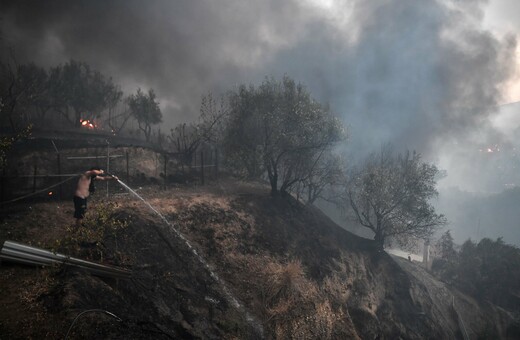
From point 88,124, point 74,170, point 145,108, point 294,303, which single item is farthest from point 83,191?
point 88,124

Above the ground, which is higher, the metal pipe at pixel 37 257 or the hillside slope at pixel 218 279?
the metal pipe at pixel 37 257

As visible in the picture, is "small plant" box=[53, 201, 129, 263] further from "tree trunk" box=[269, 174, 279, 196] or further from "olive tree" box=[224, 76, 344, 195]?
"tree trunk" box=[269, 174, 279, 196]

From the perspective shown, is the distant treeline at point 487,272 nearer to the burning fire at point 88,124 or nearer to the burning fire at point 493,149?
the burning fire at point 88,124

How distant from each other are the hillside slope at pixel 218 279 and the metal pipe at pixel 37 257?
10.9 inches

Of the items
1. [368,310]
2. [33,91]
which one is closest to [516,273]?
[368,310]

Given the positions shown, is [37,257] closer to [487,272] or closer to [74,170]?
[74,170]

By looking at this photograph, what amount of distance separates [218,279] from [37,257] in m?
6.92

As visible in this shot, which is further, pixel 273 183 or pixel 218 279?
pixel 273 183

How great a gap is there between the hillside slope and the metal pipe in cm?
28

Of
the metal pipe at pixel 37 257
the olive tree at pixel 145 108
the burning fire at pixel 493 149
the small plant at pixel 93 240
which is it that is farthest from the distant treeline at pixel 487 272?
the burning fire at pixel 493 149

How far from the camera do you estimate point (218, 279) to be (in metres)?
12.8

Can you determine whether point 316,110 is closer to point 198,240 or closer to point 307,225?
point 307,225

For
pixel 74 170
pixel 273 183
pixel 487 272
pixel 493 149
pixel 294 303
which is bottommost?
pixel 487 272

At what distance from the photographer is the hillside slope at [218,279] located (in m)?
7.32
